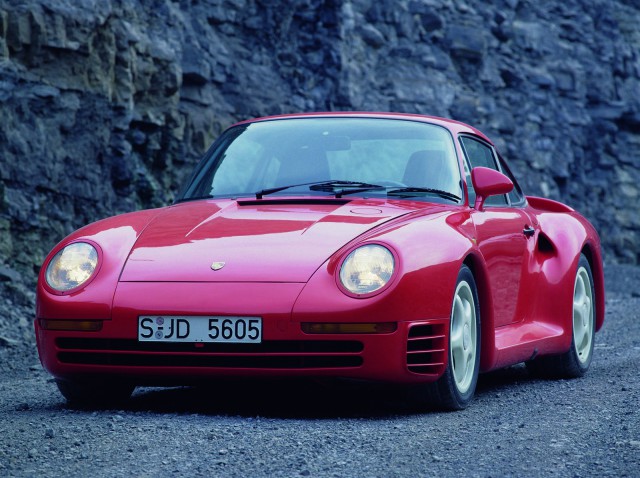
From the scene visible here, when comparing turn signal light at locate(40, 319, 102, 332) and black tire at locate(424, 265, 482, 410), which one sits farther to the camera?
black tire at locate(424, 265, 482, 410)

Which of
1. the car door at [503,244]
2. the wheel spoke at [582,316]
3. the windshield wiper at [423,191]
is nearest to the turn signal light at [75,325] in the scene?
the windshield wiper at [423,191]

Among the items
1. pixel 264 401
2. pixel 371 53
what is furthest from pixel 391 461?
pixel 371 53

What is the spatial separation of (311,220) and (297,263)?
1.46 ft

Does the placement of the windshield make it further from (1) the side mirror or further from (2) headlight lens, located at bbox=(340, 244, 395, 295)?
(2) headlight lens, located at bbox=(340, 244, 395, 295)

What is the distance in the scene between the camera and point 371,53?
58.6 ft

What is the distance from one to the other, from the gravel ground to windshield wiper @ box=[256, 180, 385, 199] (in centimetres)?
94

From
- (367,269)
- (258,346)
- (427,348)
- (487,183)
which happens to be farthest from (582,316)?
(258,346)

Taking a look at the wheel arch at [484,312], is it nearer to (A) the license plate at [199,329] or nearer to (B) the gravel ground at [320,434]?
(B) the gravel ground at [320,434]

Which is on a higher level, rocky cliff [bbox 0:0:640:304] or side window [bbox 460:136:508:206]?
side window [bbox 460:136:508:206]

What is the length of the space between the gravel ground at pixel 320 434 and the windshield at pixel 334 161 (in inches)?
38.6

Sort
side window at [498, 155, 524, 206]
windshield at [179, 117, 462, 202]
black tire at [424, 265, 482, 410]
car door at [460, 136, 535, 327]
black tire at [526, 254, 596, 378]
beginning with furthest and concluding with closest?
side window at [498, 155, 524, 206] < black tire at [526, 254, 596, 378] < windshield at [179, 117, 462, 202] < car door at [460, 136, 535, 327] < black tire at [424, 265, 482, 410]

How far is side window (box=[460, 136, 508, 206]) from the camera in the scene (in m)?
6.30

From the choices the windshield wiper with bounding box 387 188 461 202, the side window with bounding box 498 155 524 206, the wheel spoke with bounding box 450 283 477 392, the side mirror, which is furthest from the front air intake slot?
the side window with bounding box 498 155 524 206

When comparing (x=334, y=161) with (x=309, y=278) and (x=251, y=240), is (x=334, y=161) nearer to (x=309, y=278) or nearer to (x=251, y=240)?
(x=251, y=240)
